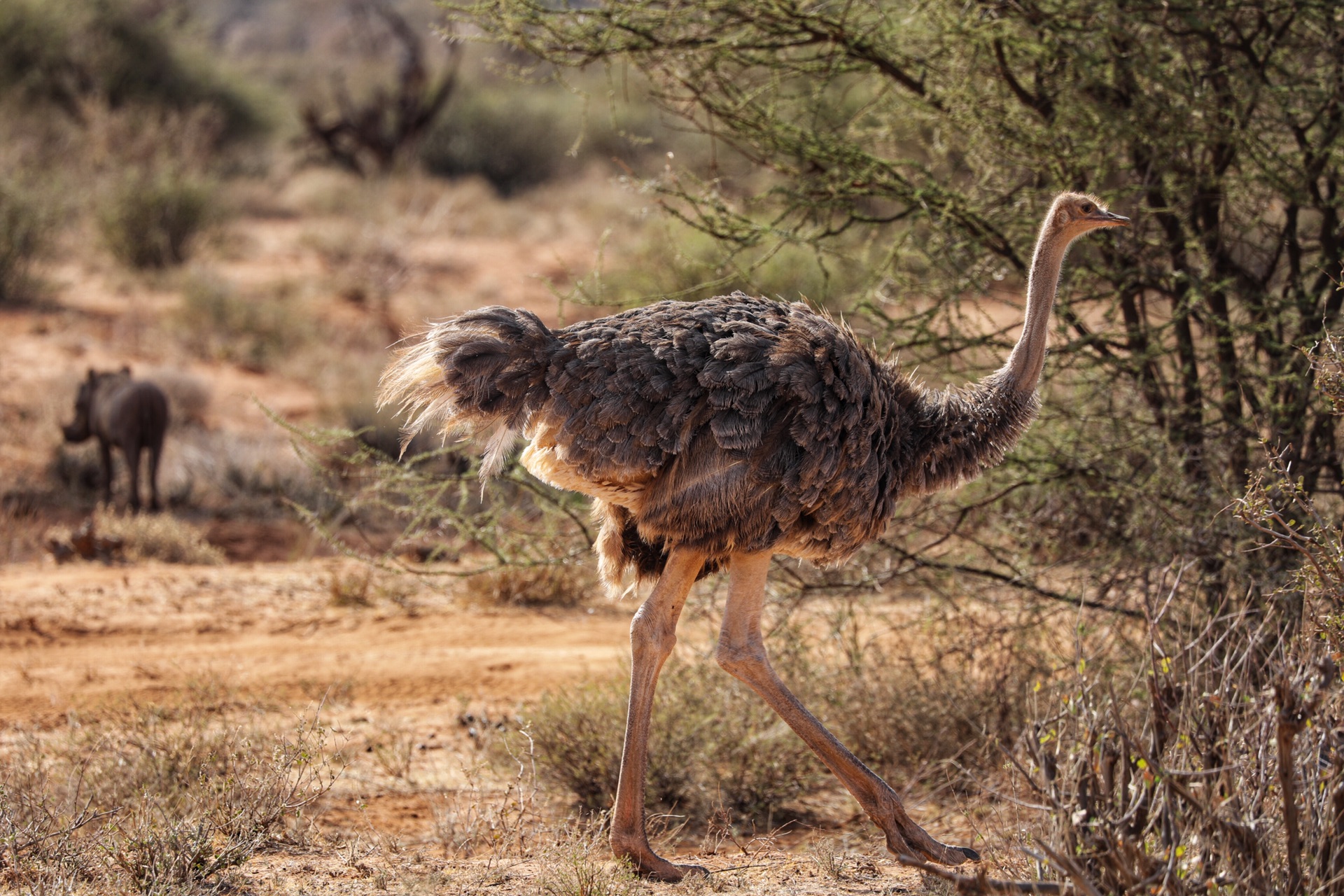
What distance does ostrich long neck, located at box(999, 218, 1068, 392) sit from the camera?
451 centimetres

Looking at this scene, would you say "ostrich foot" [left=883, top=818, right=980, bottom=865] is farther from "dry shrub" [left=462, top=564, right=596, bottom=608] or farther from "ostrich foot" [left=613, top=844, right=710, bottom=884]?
"dry shrub" [left=462, top=564, right=596, bottom=608]

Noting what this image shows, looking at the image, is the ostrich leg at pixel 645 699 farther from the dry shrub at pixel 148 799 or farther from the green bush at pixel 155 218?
the green bush at pixel 155 218

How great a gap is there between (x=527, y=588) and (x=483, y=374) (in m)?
4.30

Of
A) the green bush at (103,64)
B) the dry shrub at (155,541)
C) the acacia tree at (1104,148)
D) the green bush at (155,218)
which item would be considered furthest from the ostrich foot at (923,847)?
the green bush at (103,64)

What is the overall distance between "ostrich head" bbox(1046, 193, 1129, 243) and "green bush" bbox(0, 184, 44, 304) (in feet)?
41.4

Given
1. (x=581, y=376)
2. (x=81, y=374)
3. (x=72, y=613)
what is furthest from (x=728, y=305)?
(x=81, y=374)

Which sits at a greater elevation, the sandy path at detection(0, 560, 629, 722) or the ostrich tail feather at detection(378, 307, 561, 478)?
the ostrich tail feather at detection(378, 307, 561, 478)

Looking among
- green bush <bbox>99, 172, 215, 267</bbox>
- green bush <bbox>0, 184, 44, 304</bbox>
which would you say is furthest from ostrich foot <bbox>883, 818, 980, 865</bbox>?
green bush <bbox>99, 172, 215, 267</bbox>

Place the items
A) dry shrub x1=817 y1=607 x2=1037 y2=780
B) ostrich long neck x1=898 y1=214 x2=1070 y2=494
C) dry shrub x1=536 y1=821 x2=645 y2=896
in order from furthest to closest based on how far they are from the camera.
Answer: dry shrub x1=817 y1=607 x2=1037 y2=780 → ostrich long neck x1=898 y1=214 x2=1070 y2=494 → dry shrub x1=536 y1=821 x2=645 y2=896

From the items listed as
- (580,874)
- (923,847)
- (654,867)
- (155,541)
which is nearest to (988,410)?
(923,847)

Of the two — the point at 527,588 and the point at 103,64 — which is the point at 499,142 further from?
the point at 527,588

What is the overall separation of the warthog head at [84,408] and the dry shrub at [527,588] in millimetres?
3408

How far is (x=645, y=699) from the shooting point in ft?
14.0

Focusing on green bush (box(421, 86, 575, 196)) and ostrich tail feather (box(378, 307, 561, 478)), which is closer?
ostrich tail feather (box(378, 307, 561, 478))
